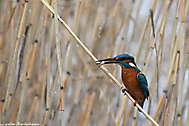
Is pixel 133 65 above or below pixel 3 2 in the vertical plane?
below

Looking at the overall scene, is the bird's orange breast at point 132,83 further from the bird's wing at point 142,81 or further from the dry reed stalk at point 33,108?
the dry reed stalk at point 33,108

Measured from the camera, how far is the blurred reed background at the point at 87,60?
42.4 inches

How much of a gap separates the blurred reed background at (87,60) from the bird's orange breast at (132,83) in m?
0.07

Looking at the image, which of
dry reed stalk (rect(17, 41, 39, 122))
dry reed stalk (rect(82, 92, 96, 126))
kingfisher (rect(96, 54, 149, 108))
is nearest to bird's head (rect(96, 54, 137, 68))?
kingfisher (rect(96, 54, 149, 108))

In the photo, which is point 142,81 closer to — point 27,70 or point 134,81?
point 134,81

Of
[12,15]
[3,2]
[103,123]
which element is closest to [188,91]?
[103,123]

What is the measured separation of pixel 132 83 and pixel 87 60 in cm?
74

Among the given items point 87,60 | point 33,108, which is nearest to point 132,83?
point 33,108

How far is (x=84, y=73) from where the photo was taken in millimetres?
1712

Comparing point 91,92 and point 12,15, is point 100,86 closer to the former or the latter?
point 91,92

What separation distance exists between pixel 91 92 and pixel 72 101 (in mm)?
174

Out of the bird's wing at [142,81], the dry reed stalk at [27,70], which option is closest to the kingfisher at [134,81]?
the bird's wing at [142,81]

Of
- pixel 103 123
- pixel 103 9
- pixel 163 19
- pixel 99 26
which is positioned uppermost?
pixel 103 9

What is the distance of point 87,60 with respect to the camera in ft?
5.92
